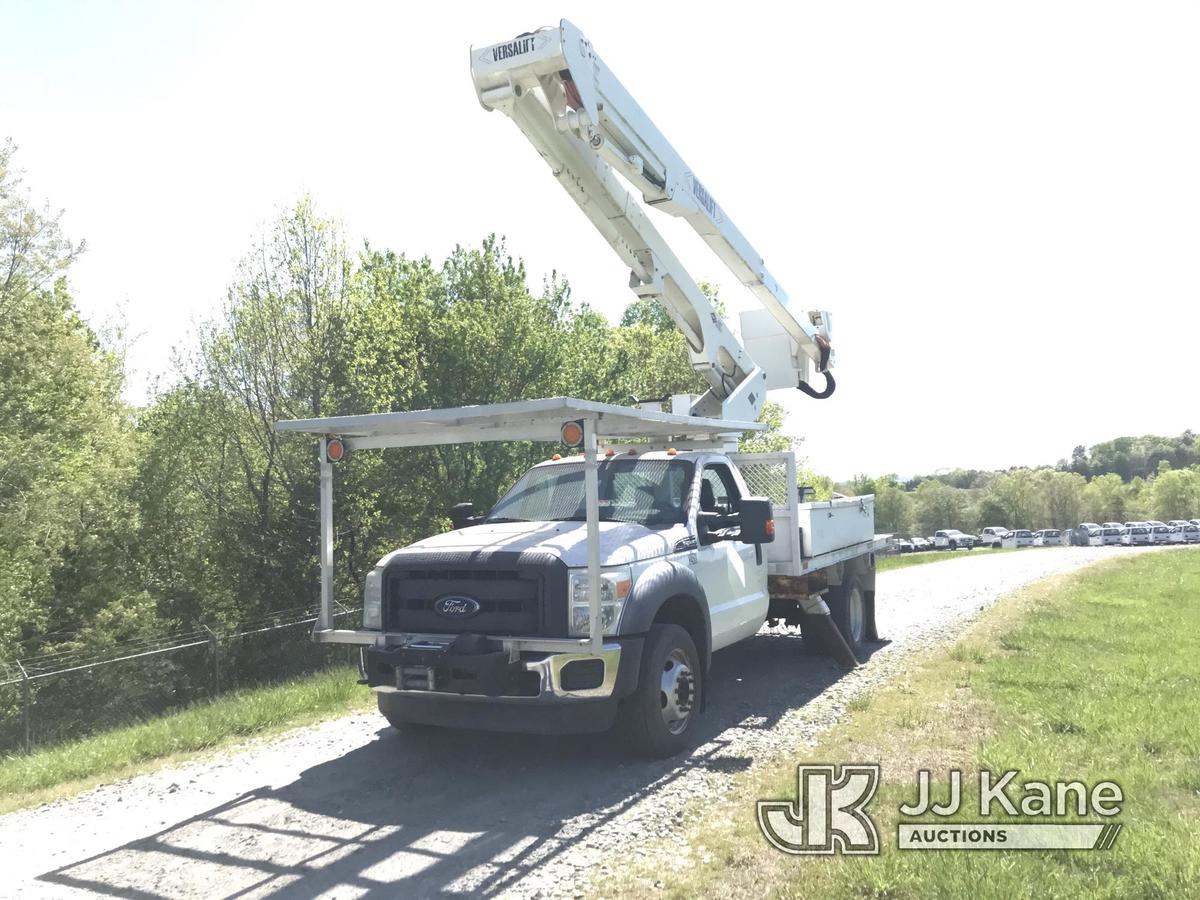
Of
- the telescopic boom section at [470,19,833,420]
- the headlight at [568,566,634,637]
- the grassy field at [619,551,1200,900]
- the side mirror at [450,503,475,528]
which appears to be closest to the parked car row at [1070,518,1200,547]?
the telescopic boom section at [470,19,833,420]

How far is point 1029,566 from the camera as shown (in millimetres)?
25469

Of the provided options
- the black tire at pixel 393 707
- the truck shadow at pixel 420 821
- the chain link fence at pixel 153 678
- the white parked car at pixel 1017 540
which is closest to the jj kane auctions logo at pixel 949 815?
the truck shadow at pixel 420 821

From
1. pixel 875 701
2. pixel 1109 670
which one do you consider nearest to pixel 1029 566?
pixel 1109 670

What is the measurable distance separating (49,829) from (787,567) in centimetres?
605

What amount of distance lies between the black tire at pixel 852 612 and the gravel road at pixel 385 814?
2.16m

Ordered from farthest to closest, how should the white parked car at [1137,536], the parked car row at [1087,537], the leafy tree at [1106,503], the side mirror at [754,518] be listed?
the leafy tree at [1106,503] < the parked car row at [1087,537] < the white parked car at [1137,536] < the side mirror at [754,518]

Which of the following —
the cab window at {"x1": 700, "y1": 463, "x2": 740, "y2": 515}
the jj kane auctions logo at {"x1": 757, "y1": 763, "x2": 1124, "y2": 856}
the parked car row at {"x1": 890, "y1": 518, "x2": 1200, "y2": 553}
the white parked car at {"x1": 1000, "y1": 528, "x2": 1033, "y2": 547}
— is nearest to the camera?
the jj kane auctions logo at {"x1": 757, "y1": 763, "x2": 1124, "y2": 856}

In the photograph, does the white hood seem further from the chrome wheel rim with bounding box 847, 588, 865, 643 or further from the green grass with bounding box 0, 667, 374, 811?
the chrome wheel rim with bounding box 847, 588, 865, 643

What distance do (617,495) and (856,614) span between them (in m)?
4.74

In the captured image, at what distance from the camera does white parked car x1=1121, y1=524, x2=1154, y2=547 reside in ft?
193

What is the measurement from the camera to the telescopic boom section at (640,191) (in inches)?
295

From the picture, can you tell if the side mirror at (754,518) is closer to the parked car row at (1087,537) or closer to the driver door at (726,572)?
the driver door at (726,572)

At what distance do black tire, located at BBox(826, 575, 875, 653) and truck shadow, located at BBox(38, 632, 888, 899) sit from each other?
3.09m

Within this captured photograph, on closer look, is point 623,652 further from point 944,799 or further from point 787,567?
point 787,567
